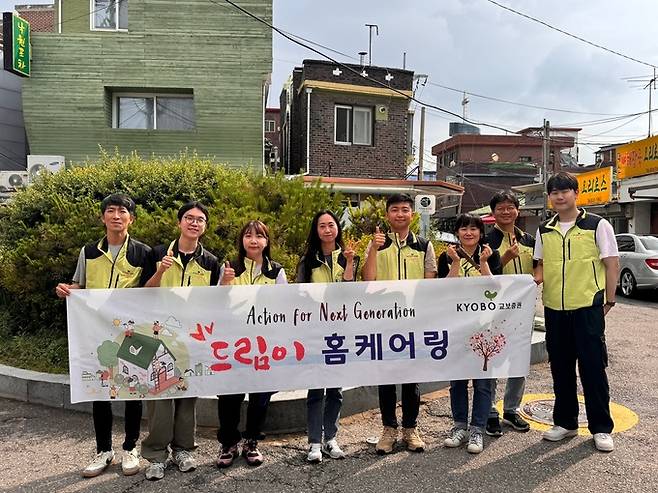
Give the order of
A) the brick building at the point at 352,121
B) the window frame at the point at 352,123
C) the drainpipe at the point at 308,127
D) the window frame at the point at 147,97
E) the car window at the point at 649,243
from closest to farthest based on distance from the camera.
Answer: the car window at the point at 649,243 → the window frame at the point at 147,97 → the drainpipe at the point at 308,127 → the brick building at the point at 352,121 → the window frame at the point at 352,123

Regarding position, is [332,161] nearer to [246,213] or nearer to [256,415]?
[246,213]

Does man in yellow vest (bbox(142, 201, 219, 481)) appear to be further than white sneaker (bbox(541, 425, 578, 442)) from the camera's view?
No

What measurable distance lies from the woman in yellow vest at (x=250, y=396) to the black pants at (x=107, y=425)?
569mm

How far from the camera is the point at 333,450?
390 cm

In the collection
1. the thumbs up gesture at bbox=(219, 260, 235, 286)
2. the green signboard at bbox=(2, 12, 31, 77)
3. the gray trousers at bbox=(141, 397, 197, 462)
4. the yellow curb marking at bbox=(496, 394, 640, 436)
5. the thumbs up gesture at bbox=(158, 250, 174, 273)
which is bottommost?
the yellow curb marking at bbox=(496, 394, 640, 436)

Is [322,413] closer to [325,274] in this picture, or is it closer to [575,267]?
[325,274]

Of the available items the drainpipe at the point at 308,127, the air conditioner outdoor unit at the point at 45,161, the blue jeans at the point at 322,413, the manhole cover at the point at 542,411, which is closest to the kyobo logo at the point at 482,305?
the blue jeans at the point at 322,413

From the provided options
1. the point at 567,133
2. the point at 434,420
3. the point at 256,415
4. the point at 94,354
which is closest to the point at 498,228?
the point at 434,420

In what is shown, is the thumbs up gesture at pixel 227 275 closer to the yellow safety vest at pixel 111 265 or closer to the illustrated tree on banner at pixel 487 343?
the yellow safety vest at pixel 111 265

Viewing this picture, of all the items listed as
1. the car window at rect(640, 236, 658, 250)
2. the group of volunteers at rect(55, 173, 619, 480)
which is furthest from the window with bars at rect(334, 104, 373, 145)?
the group of volunteers at rect(55, 173, 619, 480)

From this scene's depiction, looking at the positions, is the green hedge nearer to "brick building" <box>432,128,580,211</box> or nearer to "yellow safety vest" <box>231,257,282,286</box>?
"yellow safety vest" <box>231,257,282,286</box>

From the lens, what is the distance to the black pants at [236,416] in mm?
3807

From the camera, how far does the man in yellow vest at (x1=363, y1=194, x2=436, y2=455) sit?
3.99 metres

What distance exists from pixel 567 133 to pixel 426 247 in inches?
2059
